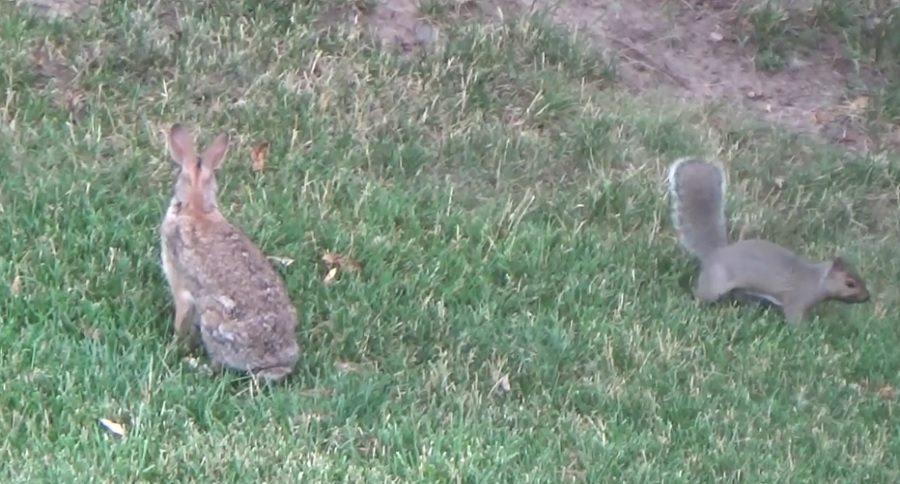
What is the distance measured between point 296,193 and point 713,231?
2.07m

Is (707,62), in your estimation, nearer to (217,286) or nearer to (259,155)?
(259,155)

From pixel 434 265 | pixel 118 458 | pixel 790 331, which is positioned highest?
pixel 118 458

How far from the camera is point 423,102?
8.22 m

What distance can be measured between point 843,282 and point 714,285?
0.65 meters

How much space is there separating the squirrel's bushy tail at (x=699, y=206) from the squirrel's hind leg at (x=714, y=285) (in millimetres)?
174

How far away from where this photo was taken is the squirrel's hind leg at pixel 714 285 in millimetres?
7203

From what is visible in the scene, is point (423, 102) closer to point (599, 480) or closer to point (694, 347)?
point (694, 347)

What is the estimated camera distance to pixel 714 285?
7.21 metres

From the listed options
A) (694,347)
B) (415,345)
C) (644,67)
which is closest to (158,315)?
(415,345)

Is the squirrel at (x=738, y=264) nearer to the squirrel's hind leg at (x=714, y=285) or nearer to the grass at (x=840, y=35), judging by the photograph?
the squirrel's hind leg at (x=714, y=285)

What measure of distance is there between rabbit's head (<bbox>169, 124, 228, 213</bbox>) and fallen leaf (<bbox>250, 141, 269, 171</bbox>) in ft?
4.19

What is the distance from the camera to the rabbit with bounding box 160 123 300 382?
217 inches

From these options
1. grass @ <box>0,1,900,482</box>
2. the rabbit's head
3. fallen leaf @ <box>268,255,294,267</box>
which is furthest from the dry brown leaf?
fallen leaf @ <box>268,255,294,267</box>

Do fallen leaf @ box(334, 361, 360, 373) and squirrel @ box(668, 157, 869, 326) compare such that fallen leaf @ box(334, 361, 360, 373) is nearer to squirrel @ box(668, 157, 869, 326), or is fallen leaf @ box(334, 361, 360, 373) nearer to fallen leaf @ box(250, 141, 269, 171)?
fallen leaf @ box(250, 141, 269, 171)
